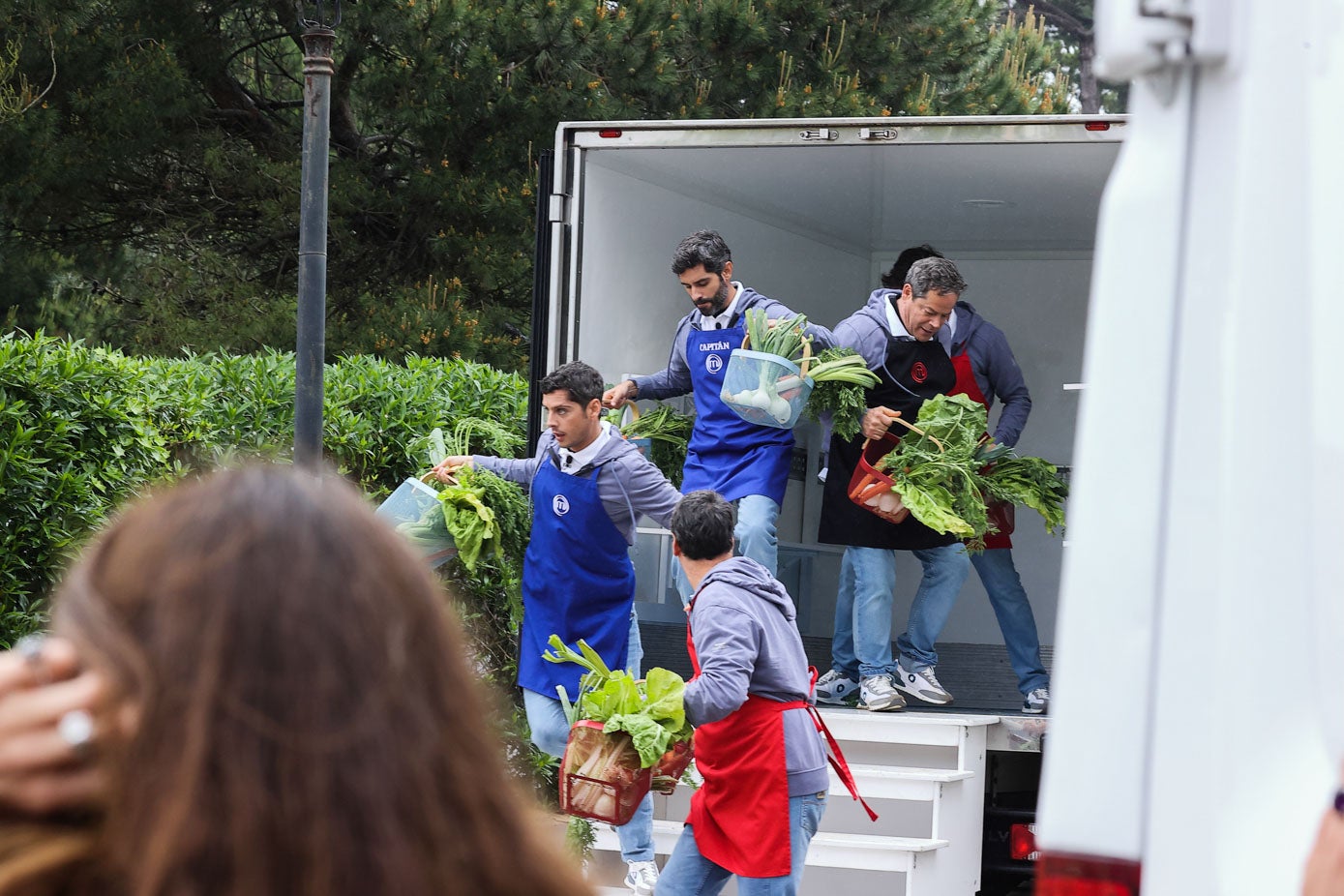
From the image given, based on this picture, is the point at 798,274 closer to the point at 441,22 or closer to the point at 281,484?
the point at 441,22

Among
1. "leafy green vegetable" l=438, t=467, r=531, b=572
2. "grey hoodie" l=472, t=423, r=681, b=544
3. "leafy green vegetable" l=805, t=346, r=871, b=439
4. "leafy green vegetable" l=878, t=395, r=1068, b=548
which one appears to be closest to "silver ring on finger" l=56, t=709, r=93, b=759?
"grey hoodie" l=472, t=423, r=681, b=544

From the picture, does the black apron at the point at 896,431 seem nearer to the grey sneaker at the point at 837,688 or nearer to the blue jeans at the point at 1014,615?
the blue jeans at the point at 1014,615

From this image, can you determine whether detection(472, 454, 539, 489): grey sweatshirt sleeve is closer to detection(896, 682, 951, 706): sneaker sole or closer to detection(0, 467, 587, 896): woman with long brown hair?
detection(896, 682, 951, 706): sneaker sole

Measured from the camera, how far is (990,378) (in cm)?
696

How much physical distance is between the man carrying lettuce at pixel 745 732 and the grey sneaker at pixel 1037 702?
188cm

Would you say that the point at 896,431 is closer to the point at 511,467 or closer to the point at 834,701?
the point at 834,701

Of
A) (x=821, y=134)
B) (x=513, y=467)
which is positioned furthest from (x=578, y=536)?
(x=821, y=134)

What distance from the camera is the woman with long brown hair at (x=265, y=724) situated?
0.99 m

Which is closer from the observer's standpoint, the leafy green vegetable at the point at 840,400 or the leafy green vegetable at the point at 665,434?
the leafy green vegetable at the point at 840,400

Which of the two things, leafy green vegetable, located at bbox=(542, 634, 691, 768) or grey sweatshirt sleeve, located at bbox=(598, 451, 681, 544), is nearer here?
leafy green vegetable, located at bbox=(542, 634, 691, 768)

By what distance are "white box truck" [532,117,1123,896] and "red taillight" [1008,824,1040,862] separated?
2 centimetres

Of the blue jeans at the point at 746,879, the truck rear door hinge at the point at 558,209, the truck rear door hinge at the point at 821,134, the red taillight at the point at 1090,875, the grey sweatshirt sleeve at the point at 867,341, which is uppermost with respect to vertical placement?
the truck rear door hinge at the point at 821,134

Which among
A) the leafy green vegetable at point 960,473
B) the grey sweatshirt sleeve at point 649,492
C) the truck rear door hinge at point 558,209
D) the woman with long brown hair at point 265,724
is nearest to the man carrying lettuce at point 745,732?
the grey sweatshirt sleeve at point 649,492

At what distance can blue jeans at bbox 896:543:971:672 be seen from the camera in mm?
6590
